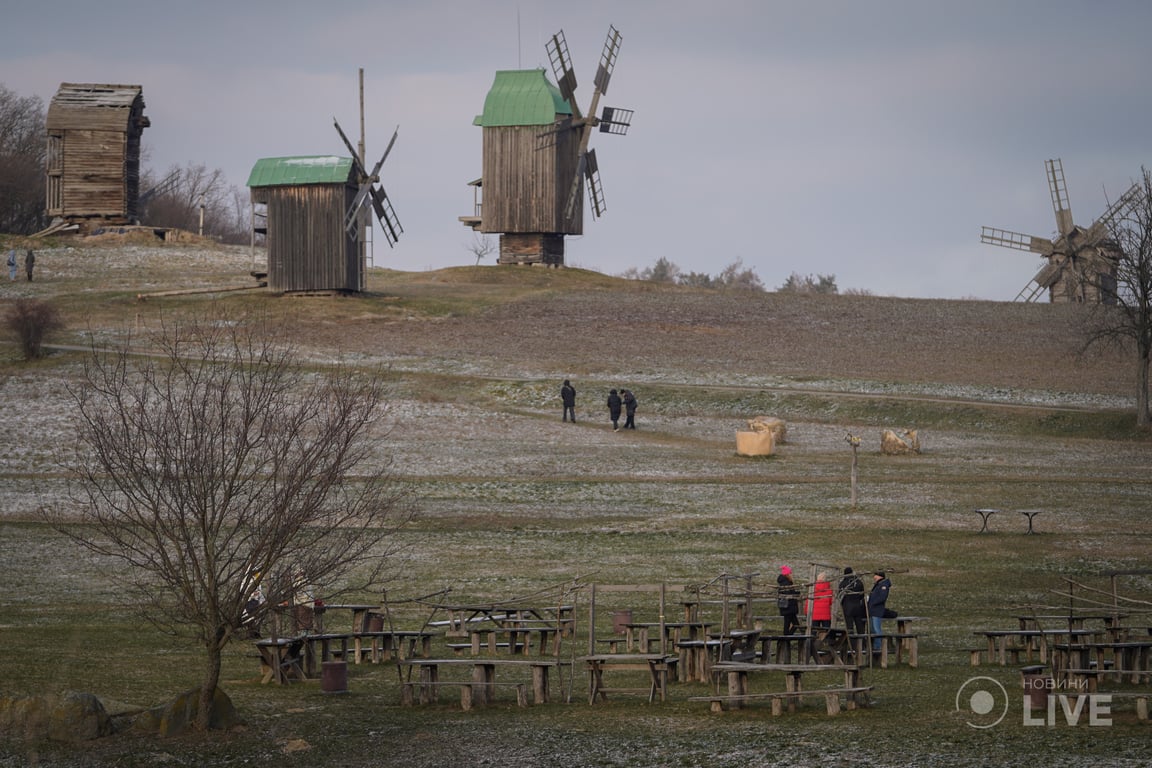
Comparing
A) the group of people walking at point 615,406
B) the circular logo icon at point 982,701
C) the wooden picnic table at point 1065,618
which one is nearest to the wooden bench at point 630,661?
the circular logo icon at point 982,701

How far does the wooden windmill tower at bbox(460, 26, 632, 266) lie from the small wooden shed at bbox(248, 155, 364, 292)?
62.8ft

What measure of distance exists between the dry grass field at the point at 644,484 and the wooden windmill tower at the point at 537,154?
4114 mm

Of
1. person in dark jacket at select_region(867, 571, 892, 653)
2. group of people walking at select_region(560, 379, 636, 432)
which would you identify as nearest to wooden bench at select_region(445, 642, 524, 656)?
person in dark jacket at select_region(867, 571, 892, 653)

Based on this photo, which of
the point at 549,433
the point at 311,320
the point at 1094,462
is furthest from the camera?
the point at 311,320

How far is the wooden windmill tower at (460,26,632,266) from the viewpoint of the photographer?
343ft

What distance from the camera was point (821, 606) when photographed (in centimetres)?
2573

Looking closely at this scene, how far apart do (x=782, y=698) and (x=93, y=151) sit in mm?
93838

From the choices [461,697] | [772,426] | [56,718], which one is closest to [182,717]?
[56,718]

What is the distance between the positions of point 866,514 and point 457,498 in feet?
43.4

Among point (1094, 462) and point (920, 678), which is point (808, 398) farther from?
point (920, 678)

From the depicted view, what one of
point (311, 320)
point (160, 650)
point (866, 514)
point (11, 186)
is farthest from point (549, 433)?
point (11, 186)

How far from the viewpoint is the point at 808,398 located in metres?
67.4

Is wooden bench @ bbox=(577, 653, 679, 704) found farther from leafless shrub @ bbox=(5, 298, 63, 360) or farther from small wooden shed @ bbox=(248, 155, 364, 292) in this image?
small wooden shed @ bbox=(248, 155, 364, 292)

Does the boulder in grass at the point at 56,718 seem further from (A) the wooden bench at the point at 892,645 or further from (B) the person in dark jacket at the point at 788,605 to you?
(A) the wooden bench at the point at 892,645
